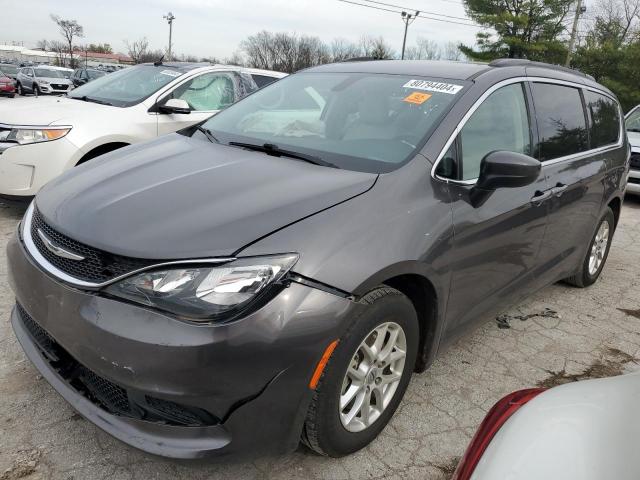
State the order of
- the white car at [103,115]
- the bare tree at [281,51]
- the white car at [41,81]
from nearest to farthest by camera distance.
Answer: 1. the white car at [103,115]
2. the white car at [41,81]
3. the bare tree at [281,51]

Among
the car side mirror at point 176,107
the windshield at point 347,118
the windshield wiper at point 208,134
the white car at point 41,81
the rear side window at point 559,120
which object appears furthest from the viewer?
the white car at point 41,81

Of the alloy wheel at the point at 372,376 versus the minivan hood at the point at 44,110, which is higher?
the minivan hood at the point at 44,110

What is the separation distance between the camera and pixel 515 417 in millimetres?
1442

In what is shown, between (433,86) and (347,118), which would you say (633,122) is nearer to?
(433,86)

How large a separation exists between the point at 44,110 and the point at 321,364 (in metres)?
4.48

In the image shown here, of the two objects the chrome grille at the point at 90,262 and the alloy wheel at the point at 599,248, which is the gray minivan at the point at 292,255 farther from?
the alloy wheel at the point at 599,248

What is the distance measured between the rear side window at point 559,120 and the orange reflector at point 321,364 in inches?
78.6

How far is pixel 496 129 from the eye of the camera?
9.33ft

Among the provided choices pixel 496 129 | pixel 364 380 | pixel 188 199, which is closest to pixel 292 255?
pixel 188 199

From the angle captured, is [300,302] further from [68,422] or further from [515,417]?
[68,422]

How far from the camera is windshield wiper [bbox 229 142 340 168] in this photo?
2.48 m

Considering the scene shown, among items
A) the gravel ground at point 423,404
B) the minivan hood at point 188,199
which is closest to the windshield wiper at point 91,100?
the gravel ground at point 423,404

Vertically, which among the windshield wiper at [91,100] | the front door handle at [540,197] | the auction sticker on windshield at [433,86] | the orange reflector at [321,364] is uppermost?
the auction sticker on windshield at [433,86]

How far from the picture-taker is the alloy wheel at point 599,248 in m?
4.32
